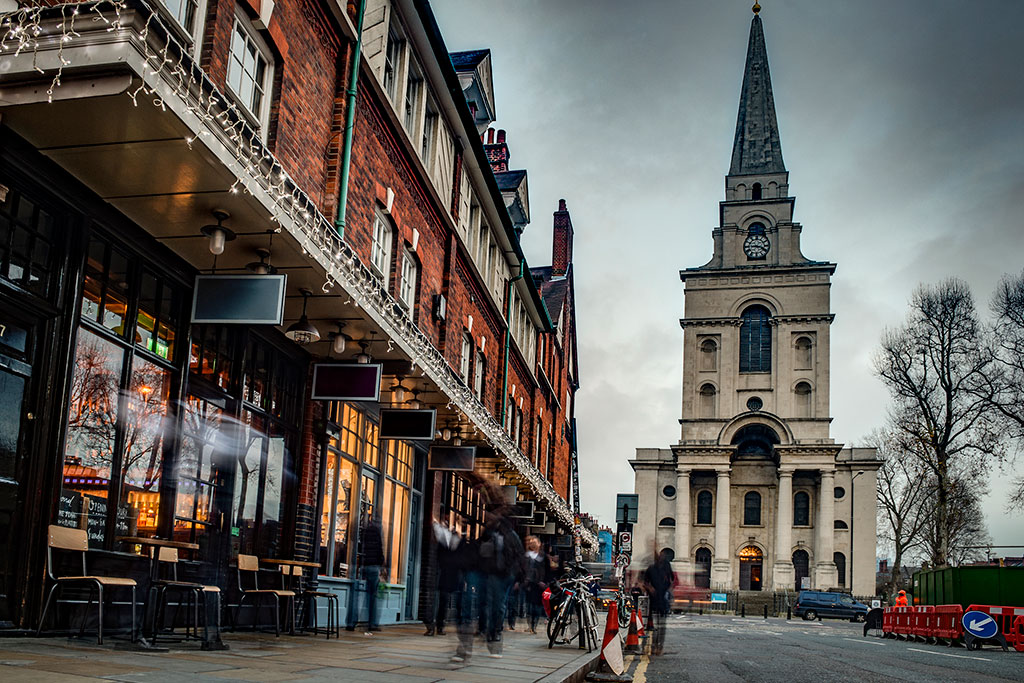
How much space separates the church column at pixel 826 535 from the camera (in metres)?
68.8

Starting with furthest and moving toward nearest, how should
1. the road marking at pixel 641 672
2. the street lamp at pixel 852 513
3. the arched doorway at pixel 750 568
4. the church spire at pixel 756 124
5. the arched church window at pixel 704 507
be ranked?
the church spire at pixel 756 124
the arched church window at pixel 704 507
the arched doorway at pixel 750 568
the street lamp at pixel 852 513
the road marking at pixel 641 672

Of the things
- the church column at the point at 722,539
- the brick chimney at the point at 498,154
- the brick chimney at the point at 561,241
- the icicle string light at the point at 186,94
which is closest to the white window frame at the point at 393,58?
the icicle string light at the point at 186,94

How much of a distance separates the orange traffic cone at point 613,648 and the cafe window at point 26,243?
633cm

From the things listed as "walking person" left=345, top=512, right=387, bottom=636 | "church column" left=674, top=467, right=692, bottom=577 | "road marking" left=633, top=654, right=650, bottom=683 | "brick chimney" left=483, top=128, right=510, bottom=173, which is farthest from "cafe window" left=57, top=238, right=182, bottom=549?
"church column" left=674, top=467, right=692, bottom=577

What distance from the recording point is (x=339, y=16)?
1224cm

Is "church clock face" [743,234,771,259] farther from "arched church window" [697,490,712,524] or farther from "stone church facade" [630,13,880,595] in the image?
"arched church window" [697,490,712,524]

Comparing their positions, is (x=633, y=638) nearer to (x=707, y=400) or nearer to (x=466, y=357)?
(x=466, y=357)

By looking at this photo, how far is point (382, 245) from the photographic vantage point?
14.8 metres

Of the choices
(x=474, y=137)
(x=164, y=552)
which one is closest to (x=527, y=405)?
(x=474, y=137)

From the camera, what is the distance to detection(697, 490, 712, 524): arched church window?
247 ft

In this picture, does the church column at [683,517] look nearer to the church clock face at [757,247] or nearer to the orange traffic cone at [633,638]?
the church clock face at [757,247]

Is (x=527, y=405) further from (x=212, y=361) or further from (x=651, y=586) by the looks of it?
(x=212, y=361)

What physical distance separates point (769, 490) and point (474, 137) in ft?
201

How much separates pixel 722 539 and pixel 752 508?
13.6ft
